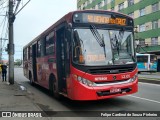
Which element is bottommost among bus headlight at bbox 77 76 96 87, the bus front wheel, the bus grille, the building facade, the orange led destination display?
the bus front wheel

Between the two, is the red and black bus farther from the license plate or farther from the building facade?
the building facade

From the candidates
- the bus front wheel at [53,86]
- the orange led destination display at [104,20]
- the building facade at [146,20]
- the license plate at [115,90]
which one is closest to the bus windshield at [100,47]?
the orange led destination display at [104,20]

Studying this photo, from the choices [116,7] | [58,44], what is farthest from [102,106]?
[116,7]

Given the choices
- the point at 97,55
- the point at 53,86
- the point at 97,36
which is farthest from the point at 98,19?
the point at 53,86

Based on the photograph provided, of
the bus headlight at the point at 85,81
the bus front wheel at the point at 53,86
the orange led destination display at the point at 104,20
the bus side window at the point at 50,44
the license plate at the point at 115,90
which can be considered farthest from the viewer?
the bus front wheel at the point at 53,86

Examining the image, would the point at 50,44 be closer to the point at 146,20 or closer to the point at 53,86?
the point at 53,86

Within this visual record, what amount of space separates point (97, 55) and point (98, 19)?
4.20 feet

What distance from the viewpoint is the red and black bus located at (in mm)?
9312

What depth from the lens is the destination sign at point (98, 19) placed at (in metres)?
9.71

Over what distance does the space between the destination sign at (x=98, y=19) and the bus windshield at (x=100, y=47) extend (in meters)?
0.30

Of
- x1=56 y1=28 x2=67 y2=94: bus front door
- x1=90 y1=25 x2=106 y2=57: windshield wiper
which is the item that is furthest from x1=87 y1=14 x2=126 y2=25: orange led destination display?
x1=56 y1=28 x2=67 y2=94: bus front door

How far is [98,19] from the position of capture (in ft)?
→ 32.6

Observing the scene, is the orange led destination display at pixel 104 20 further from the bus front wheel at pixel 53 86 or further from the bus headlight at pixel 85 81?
the bus front wheel at pixel 53 86

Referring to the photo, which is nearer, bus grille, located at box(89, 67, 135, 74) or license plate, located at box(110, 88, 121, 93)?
bus grille, located at box(89, 67, 135, 74)
